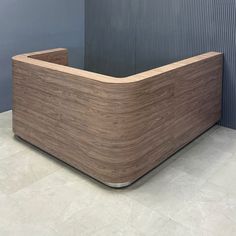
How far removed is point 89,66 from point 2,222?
287 centimetres

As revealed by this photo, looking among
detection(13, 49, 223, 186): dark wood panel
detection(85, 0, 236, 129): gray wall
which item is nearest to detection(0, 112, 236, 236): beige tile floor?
detection(13, 49, 223, 186): dark wood panel

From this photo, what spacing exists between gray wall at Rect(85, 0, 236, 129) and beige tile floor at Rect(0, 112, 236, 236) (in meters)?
1.06

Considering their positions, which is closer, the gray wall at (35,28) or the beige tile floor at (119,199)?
the beige tile floor at (119,199)

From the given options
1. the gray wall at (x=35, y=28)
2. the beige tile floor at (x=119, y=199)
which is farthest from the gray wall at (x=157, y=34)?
the beige tile floor at (x=119, y=199)

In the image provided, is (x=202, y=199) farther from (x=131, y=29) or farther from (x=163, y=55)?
(x=131, y=29)

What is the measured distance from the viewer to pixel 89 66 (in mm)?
4484

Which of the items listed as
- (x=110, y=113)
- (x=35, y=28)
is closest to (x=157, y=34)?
(x=35, y=28)

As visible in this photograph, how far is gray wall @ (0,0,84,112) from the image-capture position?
3561mm

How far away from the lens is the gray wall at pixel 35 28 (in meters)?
3.56

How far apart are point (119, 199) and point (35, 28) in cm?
244

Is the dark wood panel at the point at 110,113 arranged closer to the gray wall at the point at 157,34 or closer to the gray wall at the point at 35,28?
the gray wall at the point at 157,34

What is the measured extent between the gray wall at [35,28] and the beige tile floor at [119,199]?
47.4 inches

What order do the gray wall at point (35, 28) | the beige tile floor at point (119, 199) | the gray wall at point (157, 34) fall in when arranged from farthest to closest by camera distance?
the gray wall at point (35, 28) → the gray wall at point (157, 34) → the beige tile floor at point (119, 199)

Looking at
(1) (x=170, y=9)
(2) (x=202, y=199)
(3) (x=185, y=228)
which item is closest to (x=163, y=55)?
(1) (x=170, y=9)
